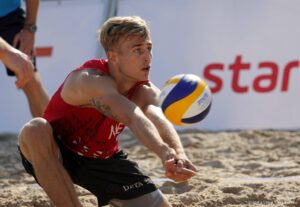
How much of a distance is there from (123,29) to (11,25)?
7.08ft

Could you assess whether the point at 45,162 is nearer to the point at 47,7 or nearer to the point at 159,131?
the point at 159,131

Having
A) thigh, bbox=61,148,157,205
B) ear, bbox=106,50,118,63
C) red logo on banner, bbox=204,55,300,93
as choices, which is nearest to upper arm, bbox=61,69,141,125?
ear, bbox=106,50,118,63

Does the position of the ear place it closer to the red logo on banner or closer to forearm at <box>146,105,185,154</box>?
forearm at <box>146,105,185,154</box>

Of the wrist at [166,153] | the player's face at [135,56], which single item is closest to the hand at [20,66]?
the player's face at [135,56]

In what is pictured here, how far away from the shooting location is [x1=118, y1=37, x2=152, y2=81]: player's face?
395 centimetres

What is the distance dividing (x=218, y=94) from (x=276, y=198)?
Result: 2645mm

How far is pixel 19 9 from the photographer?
5996 millimetres

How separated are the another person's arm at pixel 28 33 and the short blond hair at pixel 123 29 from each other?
1868 millimetres

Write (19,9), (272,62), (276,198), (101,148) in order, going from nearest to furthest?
(101,148)
(276,198)
(19,9)
(272,62)

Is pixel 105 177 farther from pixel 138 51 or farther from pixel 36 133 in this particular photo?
pixel 138 51

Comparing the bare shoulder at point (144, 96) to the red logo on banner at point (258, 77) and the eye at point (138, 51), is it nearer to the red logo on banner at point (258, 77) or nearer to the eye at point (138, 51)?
the eye at point (138, 51)

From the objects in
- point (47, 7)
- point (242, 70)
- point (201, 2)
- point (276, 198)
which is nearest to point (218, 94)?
point (242, 70)

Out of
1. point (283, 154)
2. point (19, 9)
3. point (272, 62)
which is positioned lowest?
point (283, 154)

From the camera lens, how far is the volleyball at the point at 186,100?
5617 millimetres
